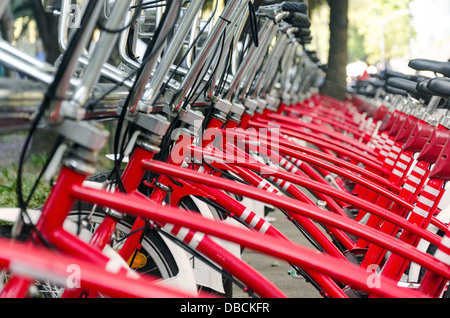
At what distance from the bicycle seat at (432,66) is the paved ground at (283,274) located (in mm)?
1302

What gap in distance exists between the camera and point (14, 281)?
1549 millimetres

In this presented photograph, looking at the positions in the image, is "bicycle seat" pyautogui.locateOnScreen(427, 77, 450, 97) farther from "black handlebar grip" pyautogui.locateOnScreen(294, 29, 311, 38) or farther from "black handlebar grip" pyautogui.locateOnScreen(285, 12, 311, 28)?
"black handlebar grip" pyautogui.locateOnScreen(294, 29, 311, 38)

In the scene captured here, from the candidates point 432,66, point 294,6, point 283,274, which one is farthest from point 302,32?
point 432,66

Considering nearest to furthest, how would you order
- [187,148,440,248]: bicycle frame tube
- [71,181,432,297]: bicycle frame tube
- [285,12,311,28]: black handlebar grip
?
[71,181,432,297]: bicycle frame tube
[187,148,440,248]: bicycle frame tube
[285,12,311,28]: black handlebar grip

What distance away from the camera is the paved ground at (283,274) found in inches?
162

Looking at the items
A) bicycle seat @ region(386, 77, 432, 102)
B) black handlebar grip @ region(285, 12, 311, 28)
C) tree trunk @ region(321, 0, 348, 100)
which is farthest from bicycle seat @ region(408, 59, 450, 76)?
tree trunk @ region(321, 0, 348, 100)

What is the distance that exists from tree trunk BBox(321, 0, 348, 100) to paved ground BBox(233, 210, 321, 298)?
834 centimetres

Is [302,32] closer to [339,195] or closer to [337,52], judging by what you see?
[339,195]

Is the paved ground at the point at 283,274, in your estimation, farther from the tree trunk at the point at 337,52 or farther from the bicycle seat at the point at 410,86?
the tree trunk at the point at 337,52

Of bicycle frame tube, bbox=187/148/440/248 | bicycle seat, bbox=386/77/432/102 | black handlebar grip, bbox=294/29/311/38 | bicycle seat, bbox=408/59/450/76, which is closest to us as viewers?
bicycle frame tube, bbox=187/148/440/248

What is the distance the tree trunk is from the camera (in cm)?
1285
